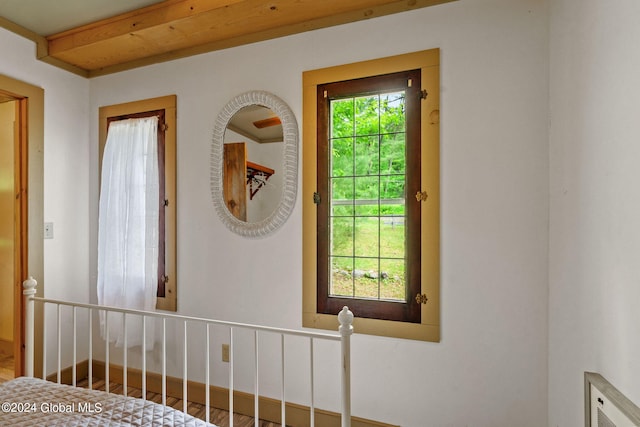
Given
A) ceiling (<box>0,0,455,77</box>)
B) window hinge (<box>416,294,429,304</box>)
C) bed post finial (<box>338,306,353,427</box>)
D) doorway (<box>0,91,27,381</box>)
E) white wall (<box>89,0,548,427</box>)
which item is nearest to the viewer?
bed post finial (<box>338,306,353,427</box>)

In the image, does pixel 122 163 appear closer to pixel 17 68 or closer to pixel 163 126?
pixel 163 126

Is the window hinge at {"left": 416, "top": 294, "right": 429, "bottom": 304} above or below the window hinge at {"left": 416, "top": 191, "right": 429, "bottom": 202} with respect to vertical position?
below

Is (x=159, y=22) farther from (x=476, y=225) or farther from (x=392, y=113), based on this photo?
(x=476, y=225)

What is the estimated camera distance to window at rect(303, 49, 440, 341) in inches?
71.6

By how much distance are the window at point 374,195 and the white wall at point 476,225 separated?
7cm

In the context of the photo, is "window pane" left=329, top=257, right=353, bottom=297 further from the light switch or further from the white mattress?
the light switch

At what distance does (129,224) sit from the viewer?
2508mm

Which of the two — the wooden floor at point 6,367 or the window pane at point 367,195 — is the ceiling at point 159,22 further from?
the wooden floor at point 6,367

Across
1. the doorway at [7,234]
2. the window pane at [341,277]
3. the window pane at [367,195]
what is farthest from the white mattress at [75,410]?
the doorway at [7,234]

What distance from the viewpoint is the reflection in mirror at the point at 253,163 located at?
2164 millimetres

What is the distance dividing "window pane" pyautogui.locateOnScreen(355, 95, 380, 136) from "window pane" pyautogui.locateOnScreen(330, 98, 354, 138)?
0.04 m

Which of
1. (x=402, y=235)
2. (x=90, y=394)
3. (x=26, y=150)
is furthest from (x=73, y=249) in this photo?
(x=402, y=235)

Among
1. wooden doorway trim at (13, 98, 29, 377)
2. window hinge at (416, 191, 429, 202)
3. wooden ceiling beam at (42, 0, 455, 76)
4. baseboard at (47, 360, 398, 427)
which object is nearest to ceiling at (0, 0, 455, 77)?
wooden ceiling beam at (42, 0, 455, 76)

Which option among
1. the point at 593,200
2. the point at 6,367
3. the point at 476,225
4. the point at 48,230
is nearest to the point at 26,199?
the point at 48,230
